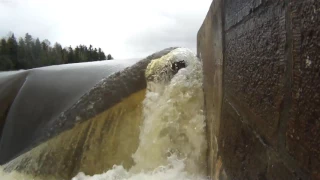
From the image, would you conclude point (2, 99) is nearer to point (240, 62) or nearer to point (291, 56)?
point (240, 62)

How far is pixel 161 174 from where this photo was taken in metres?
2.77

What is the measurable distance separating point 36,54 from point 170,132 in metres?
34.4

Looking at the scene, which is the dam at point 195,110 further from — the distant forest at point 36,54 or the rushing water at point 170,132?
the distant forest at point 36,54

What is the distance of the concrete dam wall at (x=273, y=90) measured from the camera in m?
0.73

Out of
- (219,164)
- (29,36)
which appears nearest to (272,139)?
(219,164)

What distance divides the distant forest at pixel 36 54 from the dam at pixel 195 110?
28596 mm

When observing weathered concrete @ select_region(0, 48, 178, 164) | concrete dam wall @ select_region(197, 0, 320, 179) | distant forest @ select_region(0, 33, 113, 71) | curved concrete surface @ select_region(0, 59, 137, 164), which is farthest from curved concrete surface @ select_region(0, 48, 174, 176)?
distant forest @ select_region(0, 33, 113, 71)

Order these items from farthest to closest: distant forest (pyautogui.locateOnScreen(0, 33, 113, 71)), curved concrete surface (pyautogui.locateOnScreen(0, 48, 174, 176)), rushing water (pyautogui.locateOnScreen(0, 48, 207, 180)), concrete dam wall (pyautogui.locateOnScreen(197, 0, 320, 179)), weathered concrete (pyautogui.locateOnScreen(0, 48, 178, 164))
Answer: distant forest (pyautogui.locateOnScreen(0, 33, 113, 71)), weathered concrete (pyautogui.locateOnScreen(0, 48, 178, 164)), curved concrete surface (pyautogui.locateOnScreen(0, 48, 174, 176)), rushing water (pyautogui.locateOnScreen(0, 48, 207, 180)), concrete dam wall (pyautogui.locateOnScreen(197, 0, 320, 179))

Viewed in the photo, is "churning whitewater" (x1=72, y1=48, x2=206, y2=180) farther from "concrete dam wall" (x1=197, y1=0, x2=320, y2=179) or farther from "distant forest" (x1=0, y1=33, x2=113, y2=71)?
"distant forest" (x1=0, y1=33, x2=113, y2=71)

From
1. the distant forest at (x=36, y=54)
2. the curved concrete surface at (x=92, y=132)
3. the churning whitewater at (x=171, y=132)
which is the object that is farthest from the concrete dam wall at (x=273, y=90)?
the distant forest at (x=36, y=54)

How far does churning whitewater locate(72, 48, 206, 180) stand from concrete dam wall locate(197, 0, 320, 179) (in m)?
1.05

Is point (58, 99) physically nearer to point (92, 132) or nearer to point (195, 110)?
point (92, 132)

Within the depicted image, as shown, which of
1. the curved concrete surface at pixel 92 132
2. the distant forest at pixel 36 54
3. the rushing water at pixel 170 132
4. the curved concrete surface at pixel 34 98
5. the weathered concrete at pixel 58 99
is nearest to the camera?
the rushing water at pixel 170 132

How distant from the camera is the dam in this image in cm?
83
